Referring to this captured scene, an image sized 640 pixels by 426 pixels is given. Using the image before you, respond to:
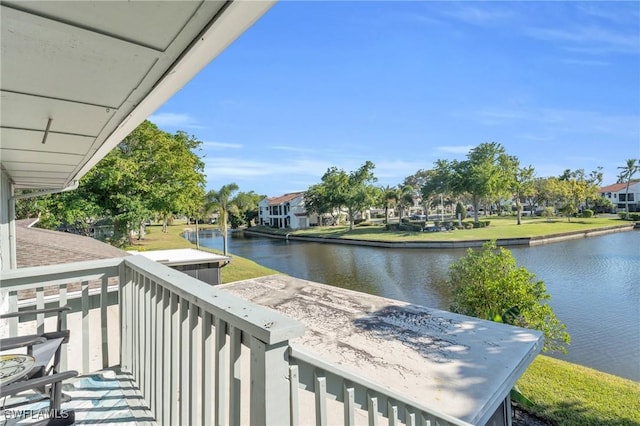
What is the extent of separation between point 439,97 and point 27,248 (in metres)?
16.2

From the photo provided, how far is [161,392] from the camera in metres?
1.58

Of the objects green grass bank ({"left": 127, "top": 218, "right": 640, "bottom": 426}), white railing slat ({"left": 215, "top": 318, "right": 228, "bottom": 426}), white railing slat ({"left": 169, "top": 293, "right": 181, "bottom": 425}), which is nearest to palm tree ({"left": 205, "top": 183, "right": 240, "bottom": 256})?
green grass bank ({"left": 127, "top": 218, "right": 640, "bottom": 426})

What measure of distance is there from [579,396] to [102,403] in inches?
235

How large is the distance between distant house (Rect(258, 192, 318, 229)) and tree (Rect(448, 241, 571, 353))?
34.8 meters

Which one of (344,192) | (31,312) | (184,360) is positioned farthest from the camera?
(344,192)

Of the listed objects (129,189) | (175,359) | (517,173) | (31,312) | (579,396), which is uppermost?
(517,173)

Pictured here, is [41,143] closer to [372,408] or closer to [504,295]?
[372,408]

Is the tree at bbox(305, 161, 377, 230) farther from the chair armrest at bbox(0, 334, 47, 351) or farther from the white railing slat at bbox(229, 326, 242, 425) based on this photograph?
the white railing slat at bbox(229, 326, 242, 425)

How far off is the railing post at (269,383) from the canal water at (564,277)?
8.21 m

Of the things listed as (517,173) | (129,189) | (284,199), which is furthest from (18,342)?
(284,199)

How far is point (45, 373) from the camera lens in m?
1.65

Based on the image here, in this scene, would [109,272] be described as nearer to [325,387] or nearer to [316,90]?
[325,387]

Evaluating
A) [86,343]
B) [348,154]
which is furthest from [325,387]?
[348,154]

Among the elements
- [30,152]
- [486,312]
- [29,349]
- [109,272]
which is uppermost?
[30,152]
